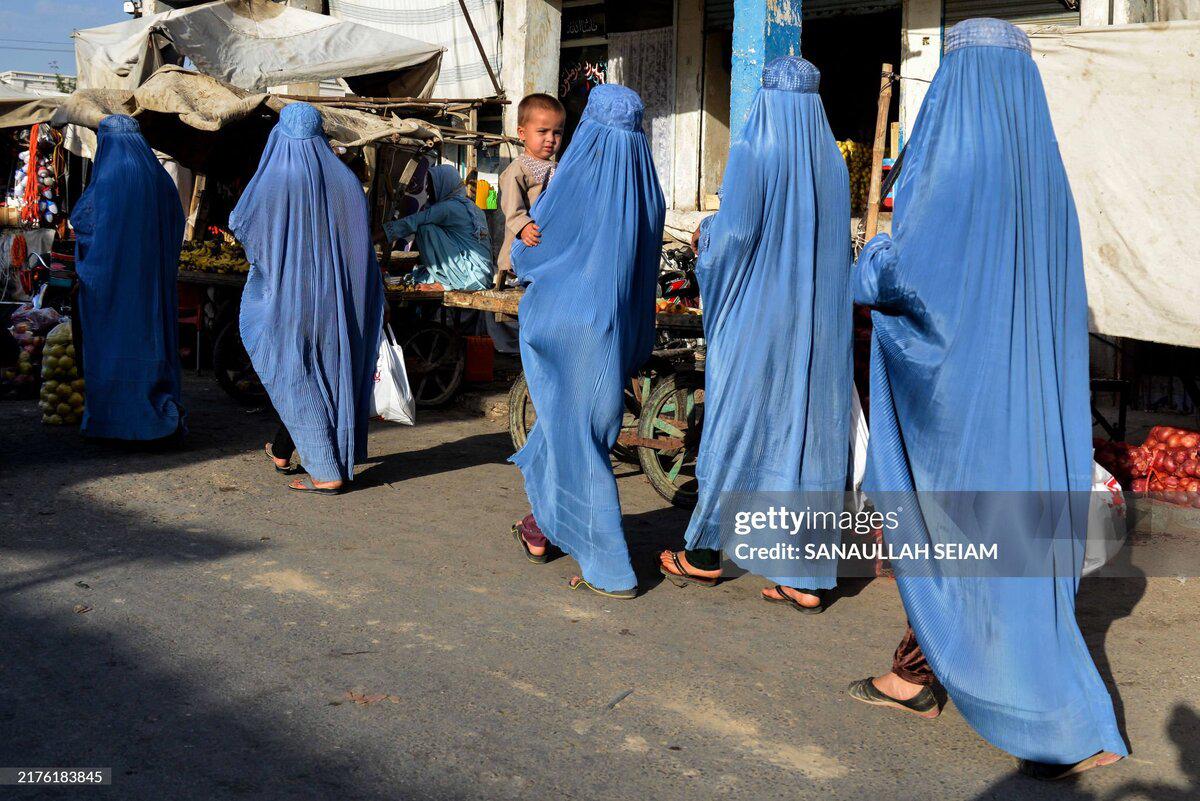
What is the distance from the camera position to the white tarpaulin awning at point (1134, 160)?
5734mm

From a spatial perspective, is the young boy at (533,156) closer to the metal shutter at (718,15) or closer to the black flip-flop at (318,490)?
the black flip-flop at (318,490)

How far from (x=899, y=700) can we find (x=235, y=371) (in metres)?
6.44

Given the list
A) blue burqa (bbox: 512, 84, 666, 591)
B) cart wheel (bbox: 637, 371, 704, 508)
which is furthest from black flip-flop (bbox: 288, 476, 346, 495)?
blue burqa (bbox: 512, 84, 666, 591)

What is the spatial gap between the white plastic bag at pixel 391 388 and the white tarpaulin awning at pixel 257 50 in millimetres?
5241

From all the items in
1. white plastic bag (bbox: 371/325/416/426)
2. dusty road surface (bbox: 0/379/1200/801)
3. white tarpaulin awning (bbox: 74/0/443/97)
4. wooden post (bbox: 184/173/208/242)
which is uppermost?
white tarpaulin awning (bbox: 74/0/443/97)

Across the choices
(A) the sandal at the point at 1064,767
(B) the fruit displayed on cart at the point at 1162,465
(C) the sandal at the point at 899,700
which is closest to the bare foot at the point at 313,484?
(C) the sandal at the point at 899,700

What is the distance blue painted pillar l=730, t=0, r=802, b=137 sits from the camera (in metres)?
7.24

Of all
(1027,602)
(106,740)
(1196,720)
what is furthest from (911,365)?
(106,740)

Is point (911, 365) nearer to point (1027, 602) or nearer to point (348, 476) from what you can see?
point (1027, 602)

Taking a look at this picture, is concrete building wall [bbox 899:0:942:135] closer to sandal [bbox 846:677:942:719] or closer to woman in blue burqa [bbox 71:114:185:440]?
woman in blue burqa [bbox 71:114:185:440]

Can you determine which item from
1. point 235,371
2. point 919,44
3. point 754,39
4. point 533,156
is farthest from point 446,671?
point 919,44

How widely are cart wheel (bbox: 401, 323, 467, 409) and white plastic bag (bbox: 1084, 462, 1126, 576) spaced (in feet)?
16.5

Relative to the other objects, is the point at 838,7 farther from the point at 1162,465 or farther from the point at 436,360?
the point at 1162,465

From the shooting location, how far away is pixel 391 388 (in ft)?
22.7
